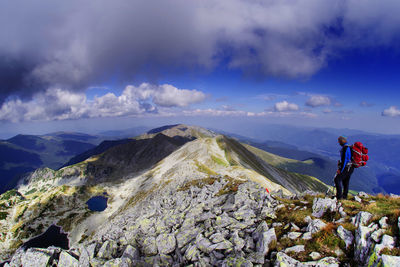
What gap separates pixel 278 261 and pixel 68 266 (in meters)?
16.1

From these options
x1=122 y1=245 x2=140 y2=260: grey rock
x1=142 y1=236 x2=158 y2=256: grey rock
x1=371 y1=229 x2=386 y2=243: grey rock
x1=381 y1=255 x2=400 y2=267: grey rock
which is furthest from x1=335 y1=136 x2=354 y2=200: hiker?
x1=122 y1=245 x2=140 y2=260: grey rock

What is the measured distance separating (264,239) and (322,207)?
536 centimetres

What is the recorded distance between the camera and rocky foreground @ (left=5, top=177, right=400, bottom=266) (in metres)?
8.76

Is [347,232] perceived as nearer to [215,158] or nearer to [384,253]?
[384,253]

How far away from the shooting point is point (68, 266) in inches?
570

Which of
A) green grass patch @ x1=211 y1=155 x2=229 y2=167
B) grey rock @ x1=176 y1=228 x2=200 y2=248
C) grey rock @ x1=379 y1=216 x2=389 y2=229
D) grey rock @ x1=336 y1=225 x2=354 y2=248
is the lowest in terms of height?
green grass patch @ x1=211 y1=155 x2=229 y2=167

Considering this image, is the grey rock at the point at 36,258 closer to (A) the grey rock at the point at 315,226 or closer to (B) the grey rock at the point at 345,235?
(A) the grey rock at the point at 315,226

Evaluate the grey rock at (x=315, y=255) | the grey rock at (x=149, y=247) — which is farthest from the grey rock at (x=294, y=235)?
the grey rock at (x=149, y=247)

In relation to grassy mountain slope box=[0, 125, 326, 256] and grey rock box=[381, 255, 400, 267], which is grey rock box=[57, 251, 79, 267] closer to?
grey rock box=[381, 255, 400, 267]

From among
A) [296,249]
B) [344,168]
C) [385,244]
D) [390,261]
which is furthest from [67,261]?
[344,168]

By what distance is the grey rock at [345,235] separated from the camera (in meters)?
9.25

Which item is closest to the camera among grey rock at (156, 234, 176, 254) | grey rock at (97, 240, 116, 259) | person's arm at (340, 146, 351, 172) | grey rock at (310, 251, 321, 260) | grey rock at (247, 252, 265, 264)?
grey rock at (310, 251, 321, 260)

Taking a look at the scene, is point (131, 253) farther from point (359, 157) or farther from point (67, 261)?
point (359, 157)

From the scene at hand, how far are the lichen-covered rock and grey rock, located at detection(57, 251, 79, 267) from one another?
62.4 feet
